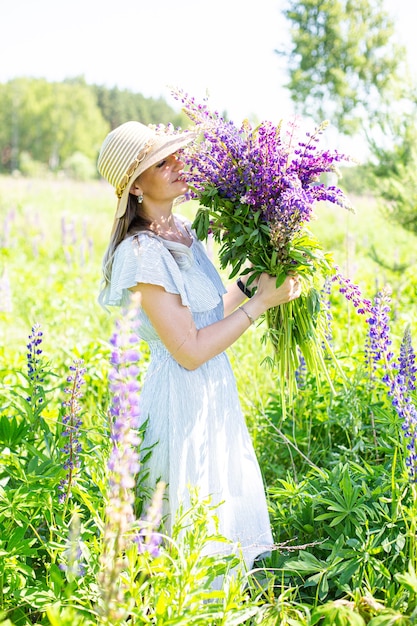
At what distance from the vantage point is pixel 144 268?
172 cm

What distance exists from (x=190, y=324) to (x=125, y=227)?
41 centimetres

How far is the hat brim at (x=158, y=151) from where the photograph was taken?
178cm

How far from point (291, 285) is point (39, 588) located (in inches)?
44.6

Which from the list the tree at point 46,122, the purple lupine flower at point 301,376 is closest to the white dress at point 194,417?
the purple lupine flower at point 301,376

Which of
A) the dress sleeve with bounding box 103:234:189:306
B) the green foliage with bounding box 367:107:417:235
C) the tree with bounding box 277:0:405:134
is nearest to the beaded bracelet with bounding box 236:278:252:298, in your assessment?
the dress sleeve with bounding box 103:234:189:306

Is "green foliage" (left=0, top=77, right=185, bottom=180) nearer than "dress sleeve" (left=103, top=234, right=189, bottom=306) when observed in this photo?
No

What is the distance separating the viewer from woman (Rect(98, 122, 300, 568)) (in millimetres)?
1752

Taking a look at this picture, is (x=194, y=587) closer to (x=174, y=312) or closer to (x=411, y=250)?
(x=174, y=312)

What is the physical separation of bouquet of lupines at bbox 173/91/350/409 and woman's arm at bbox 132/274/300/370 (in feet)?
0.33

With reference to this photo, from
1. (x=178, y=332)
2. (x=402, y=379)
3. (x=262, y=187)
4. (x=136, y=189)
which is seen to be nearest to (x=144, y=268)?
(x=178, y=332)

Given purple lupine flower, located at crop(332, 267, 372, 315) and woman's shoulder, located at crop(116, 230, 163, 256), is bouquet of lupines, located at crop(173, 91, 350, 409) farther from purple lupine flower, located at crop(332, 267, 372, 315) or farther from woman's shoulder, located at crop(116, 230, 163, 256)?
woman's shoulder, located at crop(116, 230, 163, 256)

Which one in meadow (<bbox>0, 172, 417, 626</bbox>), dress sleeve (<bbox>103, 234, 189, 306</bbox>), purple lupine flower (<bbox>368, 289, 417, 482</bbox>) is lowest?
meadow (<bbox>0, 172, 417, 626</bbox>)

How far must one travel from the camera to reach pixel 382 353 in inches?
71.0

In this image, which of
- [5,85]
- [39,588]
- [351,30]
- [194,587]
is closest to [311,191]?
[194,587]
